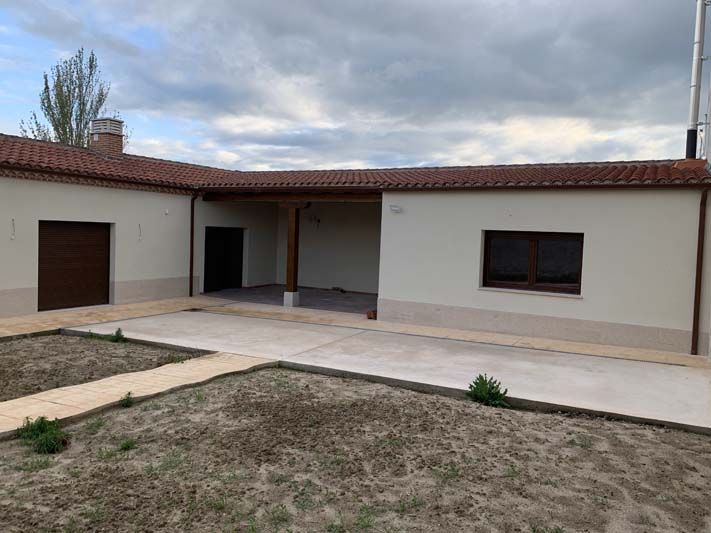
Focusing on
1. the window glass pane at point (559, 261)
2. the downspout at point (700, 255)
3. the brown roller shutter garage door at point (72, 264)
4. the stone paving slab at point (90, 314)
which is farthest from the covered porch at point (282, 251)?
the downspout at point (700, 255)

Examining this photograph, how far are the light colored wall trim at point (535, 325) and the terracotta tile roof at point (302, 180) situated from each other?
8.89ft

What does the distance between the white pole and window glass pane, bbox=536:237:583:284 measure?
3620mm

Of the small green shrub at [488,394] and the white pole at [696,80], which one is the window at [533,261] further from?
the small green shrub at [488,394]

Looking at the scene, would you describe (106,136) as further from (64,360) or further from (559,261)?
(559,261)

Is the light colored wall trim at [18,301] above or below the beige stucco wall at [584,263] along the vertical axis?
below

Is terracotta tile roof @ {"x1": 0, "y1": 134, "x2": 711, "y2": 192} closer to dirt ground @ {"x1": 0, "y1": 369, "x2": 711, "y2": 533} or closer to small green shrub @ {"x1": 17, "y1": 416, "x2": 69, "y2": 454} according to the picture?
dirt ground @ {"x1": 0, "y1": 369, "x2": 711, "y2": 533}

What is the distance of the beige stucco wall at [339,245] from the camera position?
18781 millimetres

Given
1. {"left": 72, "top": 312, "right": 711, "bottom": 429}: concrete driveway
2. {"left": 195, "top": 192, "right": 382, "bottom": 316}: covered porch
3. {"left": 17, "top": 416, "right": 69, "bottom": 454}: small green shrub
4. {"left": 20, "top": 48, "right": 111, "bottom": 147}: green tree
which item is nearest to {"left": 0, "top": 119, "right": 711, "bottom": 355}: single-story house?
{"left": 195, "top": 192, "right": 382, "bottom": 316}: covered porch

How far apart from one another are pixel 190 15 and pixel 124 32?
6.04 feet

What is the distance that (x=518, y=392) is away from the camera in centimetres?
728

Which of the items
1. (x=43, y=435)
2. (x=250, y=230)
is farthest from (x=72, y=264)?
(x=43, y=435)

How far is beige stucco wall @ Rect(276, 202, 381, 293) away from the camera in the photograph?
18.8 meters

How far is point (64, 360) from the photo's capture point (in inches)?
336

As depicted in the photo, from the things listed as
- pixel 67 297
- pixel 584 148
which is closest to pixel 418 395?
pixel 67 297
